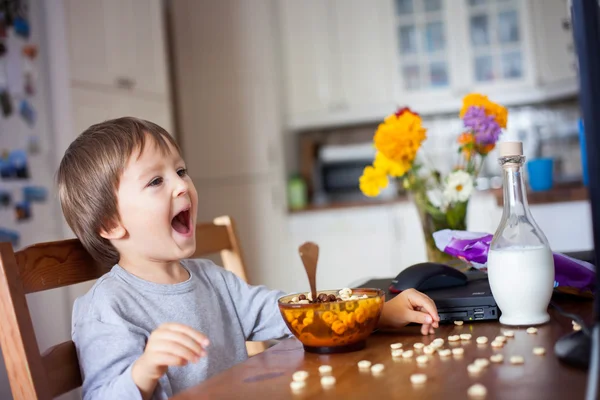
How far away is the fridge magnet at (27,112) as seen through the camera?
8.47 feet

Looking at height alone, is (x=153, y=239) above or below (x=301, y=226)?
above

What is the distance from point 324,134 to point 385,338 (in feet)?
11.0

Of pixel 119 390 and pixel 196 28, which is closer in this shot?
pixel 119 390

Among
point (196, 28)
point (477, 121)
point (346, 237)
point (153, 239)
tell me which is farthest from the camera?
point (196, 28)

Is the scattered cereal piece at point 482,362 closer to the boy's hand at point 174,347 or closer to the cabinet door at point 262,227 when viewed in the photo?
the boy's hand at point 174,347

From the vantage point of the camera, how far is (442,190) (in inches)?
55.1

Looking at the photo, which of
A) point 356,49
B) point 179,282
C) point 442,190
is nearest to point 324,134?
point 356,49

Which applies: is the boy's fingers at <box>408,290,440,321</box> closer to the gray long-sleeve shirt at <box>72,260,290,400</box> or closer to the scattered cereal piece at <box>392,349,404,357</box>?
the scattered cereal piece at <box>392,349,404,357</box>

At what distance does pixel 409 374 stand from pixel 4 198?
2.17m

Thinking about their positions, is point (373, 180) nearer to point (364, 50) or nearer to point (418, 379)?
point (418, 379)

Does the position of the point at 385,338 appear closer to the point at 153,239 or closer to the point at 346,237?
the point at 153,239

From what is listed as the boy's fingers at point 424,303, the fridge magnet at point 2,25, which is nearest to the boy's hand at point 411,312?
the boy's fingers at point 424,303

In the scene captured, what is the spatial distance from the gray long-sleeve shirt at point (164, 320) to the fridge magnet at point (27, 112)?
1.64m

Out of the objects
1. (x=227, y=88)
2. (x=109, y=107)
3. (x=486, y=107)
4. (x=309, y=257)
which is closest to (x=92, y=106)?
(x=109, y=107)
